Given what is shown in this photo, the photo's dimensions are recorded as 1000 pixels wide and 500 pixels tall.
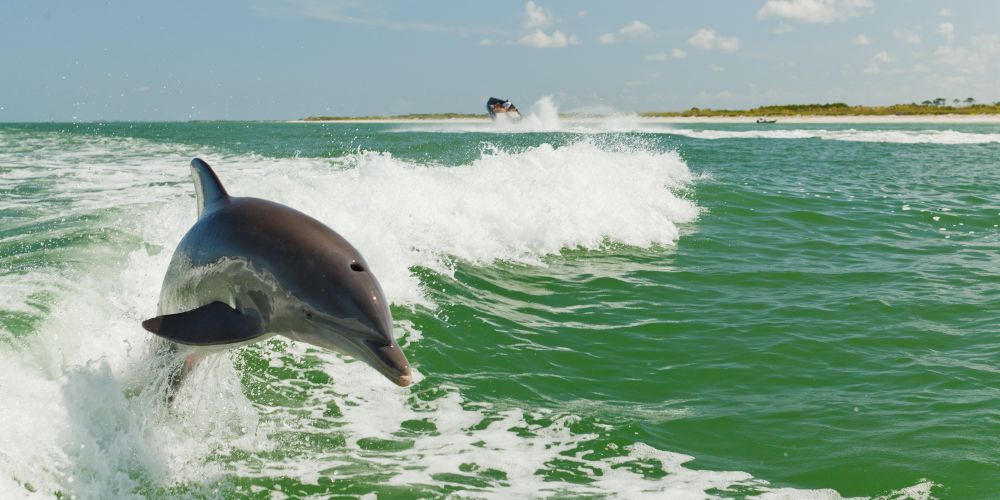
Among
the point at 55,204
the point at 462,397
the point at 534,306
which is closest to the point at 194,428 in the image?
the point at 462,397

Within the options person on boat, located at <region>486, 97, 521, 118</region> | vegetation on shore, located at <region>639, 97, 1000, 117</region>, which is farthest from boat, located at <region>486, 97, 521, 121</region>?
vegetation on shore, located at <region>639, 97, 1000, 117</region>

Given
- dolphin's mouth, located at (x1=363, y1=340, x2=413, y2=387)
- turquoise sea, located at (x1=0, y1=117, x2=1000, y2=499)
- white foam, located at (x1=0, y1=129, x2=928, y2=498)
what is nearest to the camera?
dolphin's mouth, located at (x1=363, y1=340, x2=413, y2=387)

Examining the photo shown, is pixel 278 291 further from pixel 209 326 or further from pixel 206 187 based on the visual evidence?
pixel 206 187

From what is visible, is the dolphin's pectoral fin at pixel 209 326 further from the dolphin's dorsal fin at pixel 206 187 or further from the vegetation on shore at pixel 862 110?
the vegetation on shore at pixel 862 110

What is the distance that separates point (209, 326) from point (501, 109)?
65.3 metres

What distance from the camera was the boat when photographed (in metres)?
67.0

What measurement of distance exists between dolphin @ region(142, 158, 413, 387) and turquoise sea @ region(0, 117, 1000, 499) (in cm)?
126

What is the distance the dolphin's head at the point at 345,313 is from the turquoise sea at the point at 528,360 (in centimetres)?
139

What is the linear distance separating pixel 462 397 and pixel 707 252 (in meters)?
7.26

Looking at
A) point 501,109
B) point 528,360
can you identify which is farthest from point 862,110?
point 528,360

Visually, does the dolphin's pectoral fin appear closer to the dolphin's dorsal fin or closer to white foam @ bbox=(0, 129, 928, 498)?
the dolphin's dorsal fin

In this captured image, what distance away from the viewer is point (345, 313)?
323 centimetres

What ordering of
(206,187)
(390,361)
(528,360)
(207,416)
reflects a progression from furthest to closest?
(528,360) < (207,416) < (206,187) < (390,361)

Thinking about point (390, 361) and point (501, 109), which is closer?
point (390, 361)
